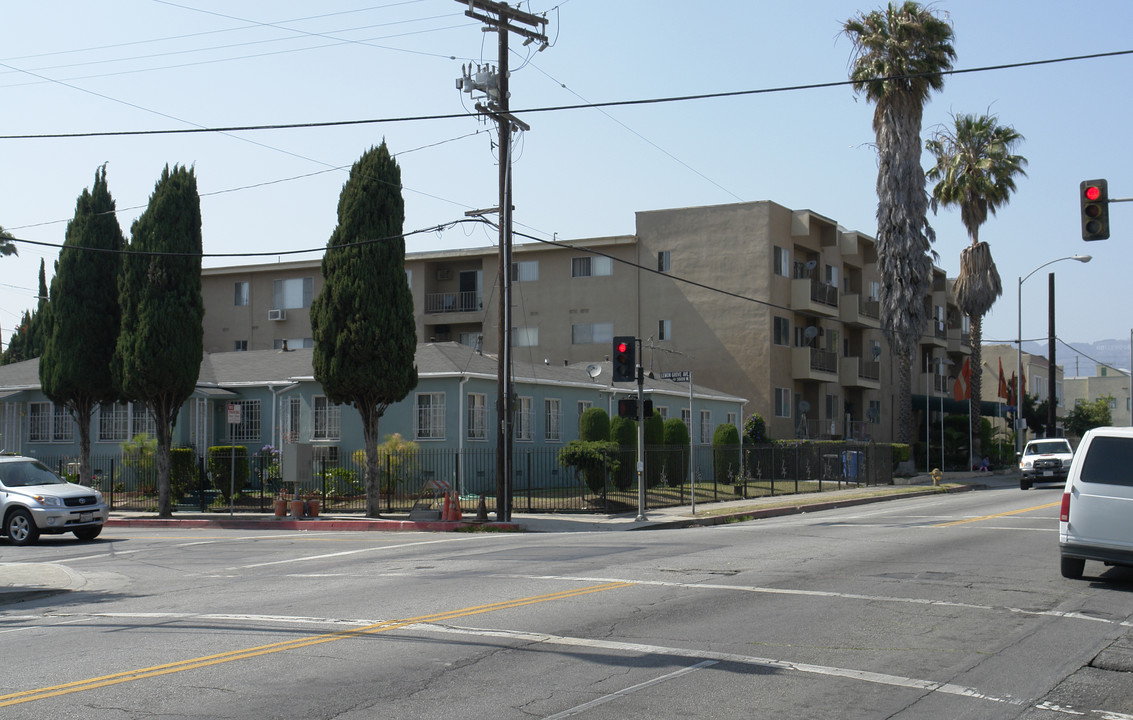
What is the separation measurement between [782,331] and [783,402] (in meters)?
3.27

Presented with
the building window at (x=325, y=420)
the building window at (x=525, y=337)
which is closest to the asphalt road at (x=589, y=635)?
the building window at (x=325, y=420)

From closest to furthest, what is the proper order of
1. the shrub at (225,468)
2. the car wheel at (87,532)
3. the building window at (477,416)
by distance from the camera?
the car wheel at (87,532)
the shrub at (225,468)
the building window at (477,416)

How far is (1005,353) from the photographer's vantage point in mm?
84812

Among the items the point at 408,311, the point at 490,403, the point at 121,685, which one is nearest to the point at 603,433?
the point at 490,403

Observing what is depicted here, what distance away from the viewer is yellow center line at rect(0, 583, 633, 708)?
783 cm

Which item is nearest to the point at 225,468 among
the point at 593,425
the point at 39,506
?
the point at 39,506

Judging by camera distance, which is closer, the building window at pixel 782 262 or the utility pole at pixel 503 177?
the utility pole at pixel 503 177

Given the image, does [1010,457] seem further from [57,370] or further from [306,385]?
[57,370]

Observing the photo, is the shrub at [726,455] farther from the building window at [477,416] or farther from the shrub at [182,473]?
the shrub at [182,473]

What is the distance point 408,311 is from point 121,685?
1994 cm

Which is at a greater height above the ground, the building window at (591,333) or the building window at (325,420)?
the building window at (591,333)

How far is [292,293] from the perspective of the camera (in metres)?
54.8

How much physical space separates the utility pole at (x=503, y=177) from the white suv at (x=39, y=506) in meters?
8.75

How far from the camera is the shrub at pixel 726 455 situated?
39.2m
